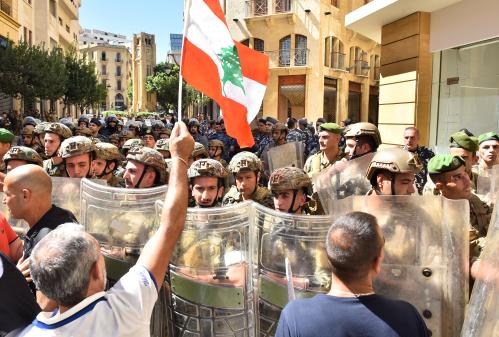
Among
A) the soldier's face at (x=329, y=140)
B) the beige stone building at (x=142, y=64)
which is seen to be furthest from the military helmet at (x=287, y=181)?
the beige stone building at (x=142, y=64)

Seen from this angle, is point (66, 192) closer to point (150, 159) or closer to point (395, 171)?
point (150, 159)

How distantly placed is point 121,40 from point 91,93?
14650 cm

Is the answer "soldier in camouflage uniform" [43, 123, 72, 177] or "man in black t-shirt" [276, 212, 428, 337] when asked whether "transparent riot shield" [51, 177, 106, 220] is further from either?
"soldier in camouflage uniform" [43, 123, 72, 177]

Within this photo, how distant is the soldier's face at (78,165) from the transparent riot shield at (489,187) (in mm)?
3525

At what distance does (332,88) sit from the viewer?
28438mm

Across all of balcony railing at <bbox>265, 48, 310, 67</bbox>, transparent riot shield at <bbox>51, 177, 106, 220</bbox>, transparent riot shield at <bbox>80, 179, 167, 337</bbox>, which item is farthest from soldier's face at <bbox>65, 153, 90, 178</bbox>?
balcony railing at <bbox>265, 48, 310, 67</bbox>

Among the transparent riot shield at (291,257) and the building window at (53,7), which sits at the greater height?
the building window at (53,7)

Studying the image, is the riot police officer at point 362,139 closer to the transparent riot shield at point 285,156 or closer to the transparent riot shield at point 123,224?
the transparent riot shield at point 285,156

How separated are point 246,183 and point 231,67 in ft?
4.57

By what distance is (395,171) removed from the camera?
3102 millimetres

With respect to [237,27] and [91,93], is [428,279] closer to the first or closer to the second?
[237,27]

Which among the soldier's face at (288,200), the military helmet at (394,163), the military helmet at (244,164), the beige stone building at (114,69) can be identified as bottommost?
the soldier's face at (288,200)

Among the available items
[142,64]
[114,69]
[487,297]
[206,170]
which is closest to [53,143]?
[206,170]

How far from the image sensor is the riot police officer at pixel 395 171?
3104 millimetres
